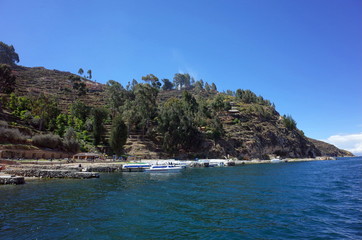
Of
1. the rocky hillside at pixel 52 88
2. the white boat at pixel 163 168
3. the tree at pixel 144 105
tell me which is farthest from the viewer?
the rocky hillside at pixel 52 88

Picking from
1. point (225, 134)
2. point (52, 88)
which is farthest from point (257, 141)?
point (52, 88)

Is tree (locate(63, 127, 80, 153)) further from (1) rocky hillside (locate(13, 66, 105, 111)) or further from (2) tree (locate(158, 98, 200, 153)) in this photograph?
(1) rocky hillside (locate(13, 66, 105, 111))

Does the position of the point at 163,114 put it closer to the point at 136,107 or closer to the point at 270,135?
the point at 136,107

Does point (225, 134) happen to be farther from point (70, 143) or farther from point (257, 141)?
point (70, 143)

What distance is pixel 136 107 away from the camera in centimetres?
9731

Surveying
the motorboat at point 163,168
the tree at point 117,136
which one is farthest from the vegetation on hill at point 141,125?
the motorboat at point 163,168

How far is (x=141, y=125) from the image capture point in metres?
95.3

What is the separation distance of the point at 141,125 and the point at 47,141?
3864 cm

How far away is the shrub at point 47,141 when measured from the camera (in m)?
62.1

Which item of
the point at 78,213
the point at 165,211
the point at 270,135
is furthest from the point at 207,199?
the point at 270,135

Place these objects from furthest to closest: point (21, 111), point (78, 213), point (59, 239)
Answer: point (21, 111)
point (78, 213)
point (59, 239)

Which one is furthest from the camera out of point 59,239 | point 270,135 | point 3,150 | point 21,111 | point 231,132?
point 270,135

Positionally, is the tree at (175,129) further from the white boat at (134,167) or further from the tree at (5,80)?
the tree at (5,80)

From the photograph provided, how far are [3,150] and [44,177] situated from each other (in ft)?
64.2
